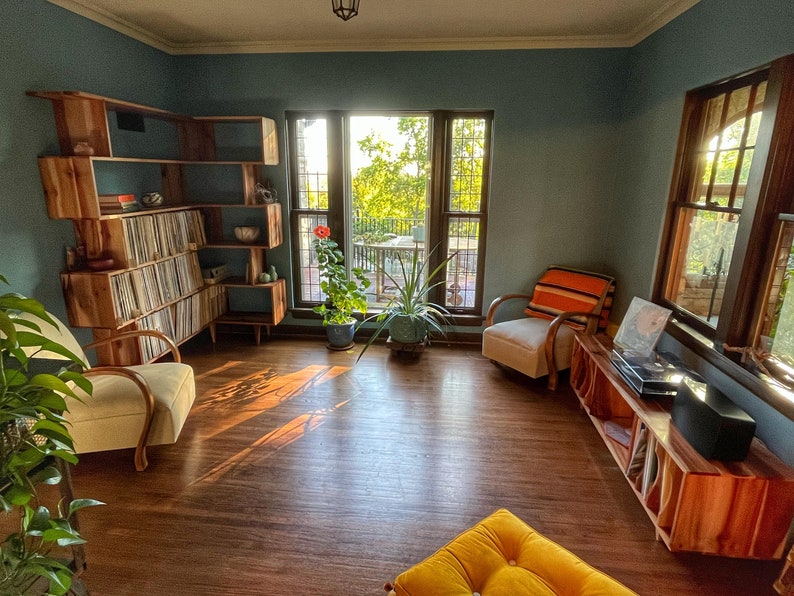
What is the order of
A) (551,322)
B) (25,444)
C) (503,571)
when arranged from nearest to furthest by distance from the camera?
1. (25,444)
2. (503,571)
3. (551,322)

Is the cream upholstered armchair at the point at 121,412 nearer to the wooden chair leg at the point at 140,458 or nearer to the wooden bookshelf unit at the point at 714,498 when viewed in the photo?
the wooden chair leg at the point at 140,458

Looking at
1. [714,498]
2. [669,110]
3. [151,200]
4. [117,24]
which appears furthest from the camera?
[151,200]

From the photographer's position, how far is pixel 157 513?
204 centimetres

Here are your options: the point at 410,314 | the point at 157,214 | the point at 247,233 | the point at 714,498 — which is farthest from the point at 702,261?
the point at 157,214

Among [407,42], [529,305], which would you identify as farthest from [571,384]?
[407,42]

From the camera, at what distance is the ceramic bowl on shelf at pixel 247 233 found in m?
3.79

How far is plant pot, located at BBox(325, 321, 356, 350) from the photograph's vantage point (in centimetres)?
390

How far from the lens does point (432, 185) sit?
382 centimetres

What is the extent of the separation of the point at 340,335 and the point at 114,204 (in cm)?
196

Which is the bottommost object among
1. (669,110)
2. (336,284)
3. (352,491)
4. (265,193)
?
(352,491)

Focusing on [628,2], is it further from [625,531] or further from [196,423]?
[196,423]

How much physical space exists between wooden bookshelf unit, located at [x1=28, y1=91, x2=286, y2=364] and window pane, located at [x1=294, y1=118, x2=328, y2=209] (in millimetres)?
244

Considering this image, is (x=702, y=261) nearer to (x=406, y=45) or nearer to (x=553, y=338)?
(x=553, y=338)

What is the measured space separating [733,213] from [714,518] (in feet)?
4.84
